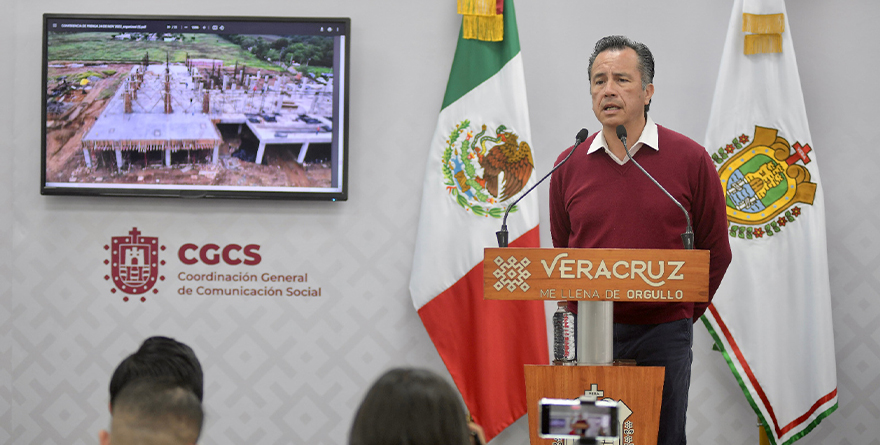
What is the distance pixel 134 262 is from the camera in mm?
3328

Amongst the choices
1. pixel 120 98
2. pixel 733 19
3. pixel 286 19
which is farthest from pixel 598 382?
pixel 120 98

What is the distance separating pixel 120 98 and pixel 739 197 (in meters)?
2.72

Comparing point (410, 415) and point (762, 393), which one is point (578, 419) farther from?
point (762, 393)

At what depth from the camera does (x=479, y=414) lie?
10.5 feet

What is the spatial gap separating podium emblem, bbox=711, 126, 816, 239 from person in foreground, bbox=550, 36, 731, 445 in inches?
38.7

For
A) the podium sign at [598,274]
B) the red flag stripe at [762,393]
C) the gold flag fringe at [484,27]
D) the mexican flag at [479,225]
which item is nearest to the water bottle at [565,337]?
the podium sign at [598,274]

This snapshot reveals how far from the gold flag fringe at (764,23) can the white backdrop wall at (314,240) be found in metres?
0.24

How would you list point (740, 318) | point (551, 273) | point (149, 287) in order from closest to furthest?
1. point (551, 273)
2. point (740, 318)
3. point (149, 287)

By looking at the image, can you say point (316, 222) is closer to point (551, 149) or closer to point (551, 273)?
point (551, 149)

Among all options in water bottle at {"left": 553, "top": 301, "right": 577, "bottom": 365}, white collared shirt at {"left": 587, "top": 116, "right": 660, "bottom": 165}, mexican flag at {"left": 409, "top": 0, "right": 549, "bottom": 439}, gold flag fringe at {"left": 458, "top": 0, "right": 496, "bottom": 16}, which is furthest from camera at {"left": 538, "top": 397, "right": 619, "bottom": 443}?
gold flag fringe at {"left": 458, "top": 0, "right": 496, "bottom": 16}

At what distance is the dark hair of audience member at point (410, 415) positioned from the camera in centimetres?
108

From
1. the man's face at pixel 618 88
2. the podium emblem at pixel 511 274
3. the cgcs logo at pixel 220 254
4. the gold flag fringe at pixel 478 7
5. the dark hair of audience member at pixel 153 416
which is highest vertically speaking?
the gold flag fringe at pixel 478 7

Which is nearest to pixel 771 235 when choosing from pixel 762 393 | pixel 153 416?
pixel 762 393

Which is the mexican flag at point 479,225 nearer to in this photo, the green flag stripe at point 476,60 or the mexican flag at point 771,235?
the green flag stripe at point 476,60
